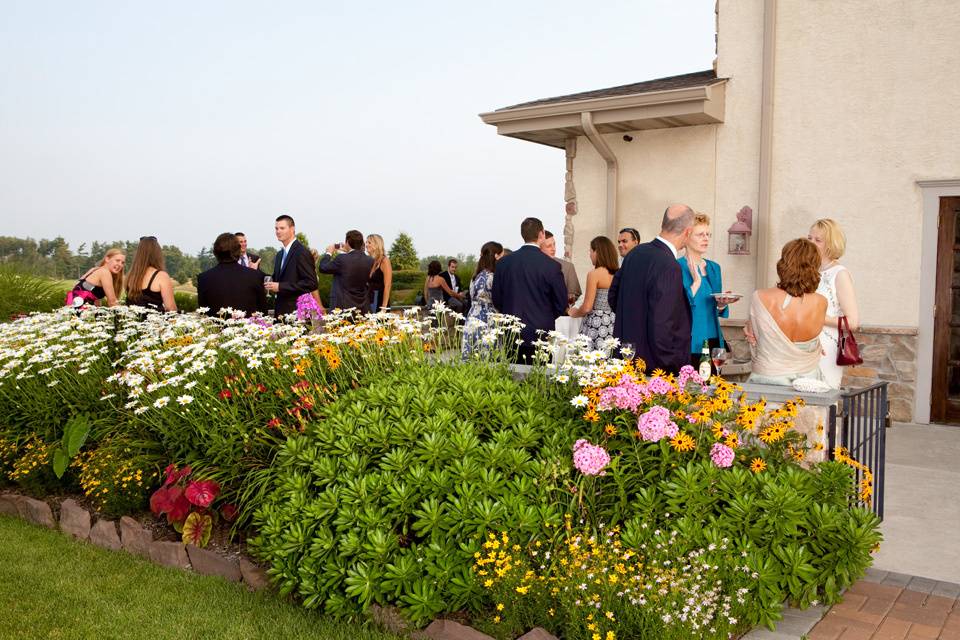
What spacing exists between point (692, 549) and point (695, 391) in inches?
41.6

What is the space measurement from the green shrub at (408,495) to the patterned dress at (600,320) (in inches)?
119

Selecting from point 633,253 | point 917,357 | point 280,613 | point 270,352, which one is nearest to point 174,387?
point 270,352

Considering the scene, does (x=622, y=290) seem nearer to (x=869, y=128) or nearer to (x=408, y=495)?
(x=408, y=495)

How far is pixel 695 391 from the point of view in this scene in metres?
4.36

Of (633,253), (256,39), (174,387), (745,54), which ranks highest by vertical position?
(256,39)

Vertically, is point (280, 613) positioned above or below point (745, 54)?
below

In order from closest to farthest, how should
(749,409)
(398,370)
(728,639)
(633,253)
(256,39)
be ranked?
(728,639) < (749,409) < (398,370) < (633,253) < (256,39)

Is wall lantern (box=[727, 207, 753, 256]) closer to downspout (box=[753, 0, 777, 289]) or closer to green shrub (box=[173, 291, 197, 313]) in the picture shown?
downspout (box=[753, 0, 777, 289])

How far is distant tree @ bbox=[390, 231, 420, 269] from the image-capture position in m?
29.2

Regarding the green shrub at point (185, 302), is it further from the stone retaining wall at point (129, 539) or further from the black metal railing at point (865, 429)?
the black metal railing at point (865, 429)

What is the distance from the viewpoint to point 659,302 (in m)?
4.89

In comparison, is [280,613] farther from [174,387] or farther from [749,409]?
[749,409]

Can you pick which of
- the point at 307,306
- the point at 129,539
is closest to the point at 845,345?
the point at 129,539

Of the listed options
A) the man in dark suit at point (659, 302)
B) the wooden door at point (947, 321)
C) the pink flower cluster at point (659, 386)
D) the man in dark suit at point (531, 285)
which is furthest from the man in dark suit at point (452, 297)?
the pink flower cluster at point (659, 386)
